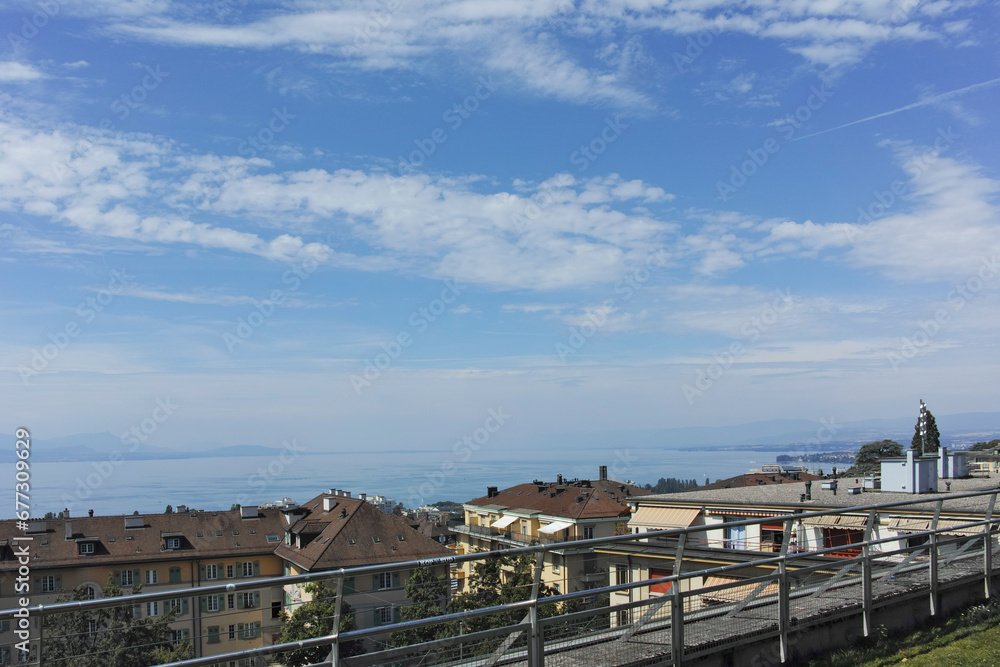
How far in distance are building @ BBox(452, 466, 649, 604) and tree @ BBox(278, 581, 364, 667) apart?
1764 inches

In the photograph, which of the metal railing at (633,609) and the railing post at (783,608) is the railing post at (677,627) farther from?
the railing post at (783,608)

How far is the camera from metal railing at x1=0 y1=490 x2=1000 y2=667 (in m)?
5.01

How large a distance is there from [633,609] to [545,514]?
5940 centimetres

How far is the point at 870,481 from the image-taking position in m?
29.4

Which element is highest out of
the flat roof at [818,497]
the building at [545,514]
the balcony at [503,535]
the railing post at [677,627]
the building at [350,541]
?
the railing post at [677,627]

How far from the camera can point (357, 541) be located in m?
49.7

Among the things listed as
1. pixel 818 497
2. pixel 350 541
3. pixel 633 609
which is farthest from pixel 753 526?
pixel 350 541

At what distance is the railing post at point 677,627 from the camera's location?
21.0 ft

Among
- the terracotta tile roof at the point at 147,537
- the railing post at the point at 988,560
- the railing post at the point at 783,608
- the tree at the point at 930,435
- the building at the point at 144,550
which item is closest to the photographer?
the railing post at the point at 783,608

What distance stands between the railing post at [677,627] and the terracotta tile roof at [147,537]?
53680 millimetres

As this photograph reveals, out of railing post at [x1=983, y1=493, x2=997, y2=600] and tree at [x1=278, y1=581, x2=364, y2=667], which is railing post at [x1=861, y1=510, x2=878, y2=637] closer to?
railing post at [x1=983, y1=493, x2=997, y2=600]

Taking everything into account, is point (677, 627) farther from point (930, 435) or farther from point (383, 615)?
point (930, 435)

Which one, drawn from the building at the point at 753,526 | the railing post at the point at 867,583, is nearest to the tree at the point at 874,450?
the building at the point at 753,526

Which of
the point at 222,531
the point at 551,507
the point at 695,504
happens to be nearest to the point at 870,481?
the point at 695,504
